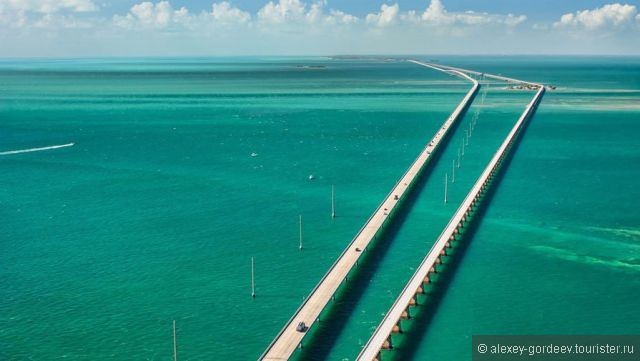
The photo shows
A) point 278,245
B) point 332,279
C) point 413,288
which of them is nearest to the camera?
point 413,288

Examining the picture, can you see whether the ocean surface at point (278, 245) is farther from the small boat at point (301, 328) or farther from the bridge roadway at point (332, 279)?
the small boat at point (301, 328)

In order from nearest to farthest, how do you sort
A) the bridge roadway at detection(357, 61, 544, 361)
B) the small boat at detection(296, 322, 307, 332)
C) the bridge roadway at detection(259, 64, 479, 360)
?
the bridge roadway at detection(357, 61, 544, 361) → the bridge roadway at detection(259, 64, 479, 360) → the small boat at detection(296, 322, 307, 332)

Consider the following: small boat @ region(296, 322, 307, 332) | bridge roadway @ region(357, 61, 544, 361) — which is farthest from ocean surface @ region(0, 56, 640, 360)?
small boat @ region(296, 322, 307, 332)

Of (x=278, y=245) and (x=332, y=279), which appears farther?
(x=278, y=245)

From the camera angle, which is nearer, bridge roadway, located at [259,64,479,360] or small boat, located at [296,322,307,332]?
bridge roadway, located at [259,64,479,360]

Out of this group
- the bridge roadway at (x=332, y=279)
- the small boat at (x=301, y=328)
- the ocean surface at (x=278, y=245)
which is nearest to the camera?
the bridge roadway at (x=332, y=279)

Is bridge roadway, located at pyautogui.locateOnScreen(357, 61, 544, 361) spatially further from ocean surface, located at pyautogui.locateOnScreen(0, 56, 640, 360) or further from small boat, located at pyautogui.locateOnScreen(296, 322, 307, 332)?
small boat, located at pyautogui.locateOnScreen(296, 322, 307, 332)

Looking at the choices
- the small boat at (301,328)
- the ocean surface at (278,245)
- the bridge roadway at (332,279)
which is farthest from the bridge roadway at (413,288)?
the bridge roadway at (332,279)

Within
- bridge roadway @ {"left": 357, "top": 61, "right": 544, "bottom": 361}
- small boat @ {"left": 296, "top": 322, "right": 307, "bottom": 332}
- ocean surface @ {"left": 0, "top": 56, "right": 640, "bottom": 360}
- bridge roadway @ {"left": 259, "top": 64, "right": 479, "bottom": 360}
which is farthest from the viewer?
ocean surface @ {"left": 0, "top": 56, "right": 640, "bottom": 360}

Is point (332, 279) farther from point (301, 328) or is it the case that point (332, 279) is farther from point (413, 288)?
point (301, 328)

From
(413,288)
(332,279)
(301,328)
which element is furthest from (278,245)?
(301,328)

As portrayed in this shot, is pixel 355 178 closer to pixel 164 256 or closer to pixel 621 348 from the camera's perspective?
pixel 164 256
